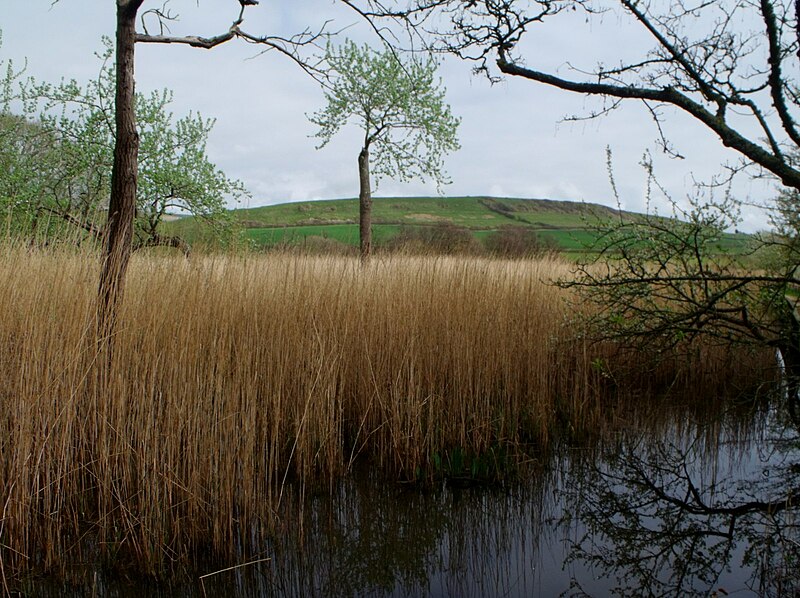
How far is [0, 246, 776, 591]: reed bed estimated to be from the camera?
3082mm

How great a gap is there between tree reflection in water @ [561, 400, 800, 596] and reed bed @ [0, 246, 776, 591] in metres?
0.77

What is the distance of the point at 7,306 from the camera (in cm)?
363

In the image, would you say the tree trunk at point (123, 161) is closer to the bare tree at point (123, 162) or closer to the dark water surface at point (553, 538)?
the bare tree at point (123, 162)

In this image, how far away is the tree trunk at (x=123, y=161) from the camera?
395 cm

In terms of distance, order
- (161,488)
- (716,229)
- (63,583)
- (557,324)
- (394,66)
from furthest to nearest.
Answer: (394,66), (557,324), (716,229), (161,488), (63,583)

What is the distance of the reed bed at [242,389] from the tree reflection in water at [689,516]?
768 millimetres

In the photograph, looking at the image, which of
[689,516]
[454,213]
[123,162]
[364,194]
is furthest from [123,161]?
[454,213]

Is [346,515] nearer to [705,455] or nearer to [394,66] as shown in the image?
[705,455]

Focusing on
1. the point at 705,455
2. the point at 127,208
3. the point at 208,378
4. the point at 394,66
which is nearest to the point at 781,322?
the point at 705,455

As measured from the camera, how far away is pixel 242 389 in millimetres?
3615

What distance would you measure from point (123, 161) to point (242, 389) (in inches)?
70.4

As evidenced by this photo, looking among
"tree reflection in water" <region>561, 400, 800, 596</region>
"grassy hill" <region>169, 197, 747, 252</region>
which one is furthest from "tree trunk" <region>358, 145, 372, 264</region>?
"grassy hill" <region>169, 197, 747, 252</region>

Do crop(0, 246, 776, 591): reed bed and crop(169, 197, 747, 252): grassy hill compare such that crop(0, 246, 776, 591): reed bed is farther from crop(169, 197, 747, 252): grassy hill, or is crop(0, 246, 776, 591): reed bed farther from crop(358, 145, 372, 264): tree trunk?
crop(169, 197, 747, 252): grassy hill

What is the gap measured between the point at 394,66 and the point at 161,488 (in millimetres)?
12633
